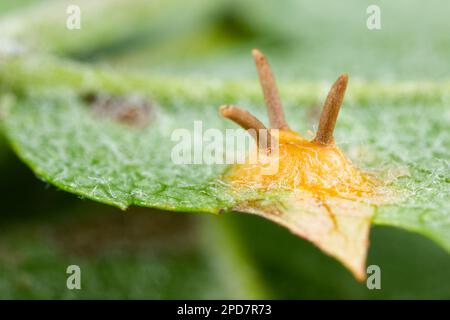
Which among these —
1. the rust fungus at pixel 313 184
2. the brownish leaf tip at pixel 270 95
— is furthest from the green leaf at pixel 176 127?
the brownish leaf tip at pixel 270 95

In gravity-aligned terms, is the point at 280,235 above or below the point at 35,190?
below

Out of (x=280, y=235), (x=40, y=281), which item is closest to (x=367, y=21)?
(x=280, y=235)

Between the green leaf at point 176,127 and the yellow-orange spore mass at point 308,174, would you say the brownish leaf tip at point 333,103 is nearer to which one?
the yellow-orange spore mass at point 308,174

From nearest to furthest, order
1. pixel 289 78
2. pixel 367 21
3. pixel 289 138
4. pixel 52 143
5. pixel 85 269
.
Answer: pixel 289 138 → pixel 52 143 → pixel 85 269 → pixel 289 78 → pixel 367 21

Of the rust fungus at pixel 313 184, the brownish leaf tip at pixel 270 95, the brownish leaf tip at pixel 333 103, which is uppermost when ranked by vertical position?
the brownish leaf tip at pixel 270 95

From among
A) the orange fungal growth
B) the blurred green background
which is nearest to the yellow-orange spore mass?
the orange fungal growth

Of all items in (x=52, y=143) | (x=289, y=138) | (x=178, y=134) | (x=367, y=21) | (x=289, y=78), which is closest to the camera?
(x=289, y=138)

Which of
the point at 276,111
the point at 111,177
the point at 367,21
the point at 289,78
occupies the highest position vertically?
the point at 367,21

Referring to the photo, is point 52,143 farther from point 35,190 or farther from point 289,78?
point 289,78
